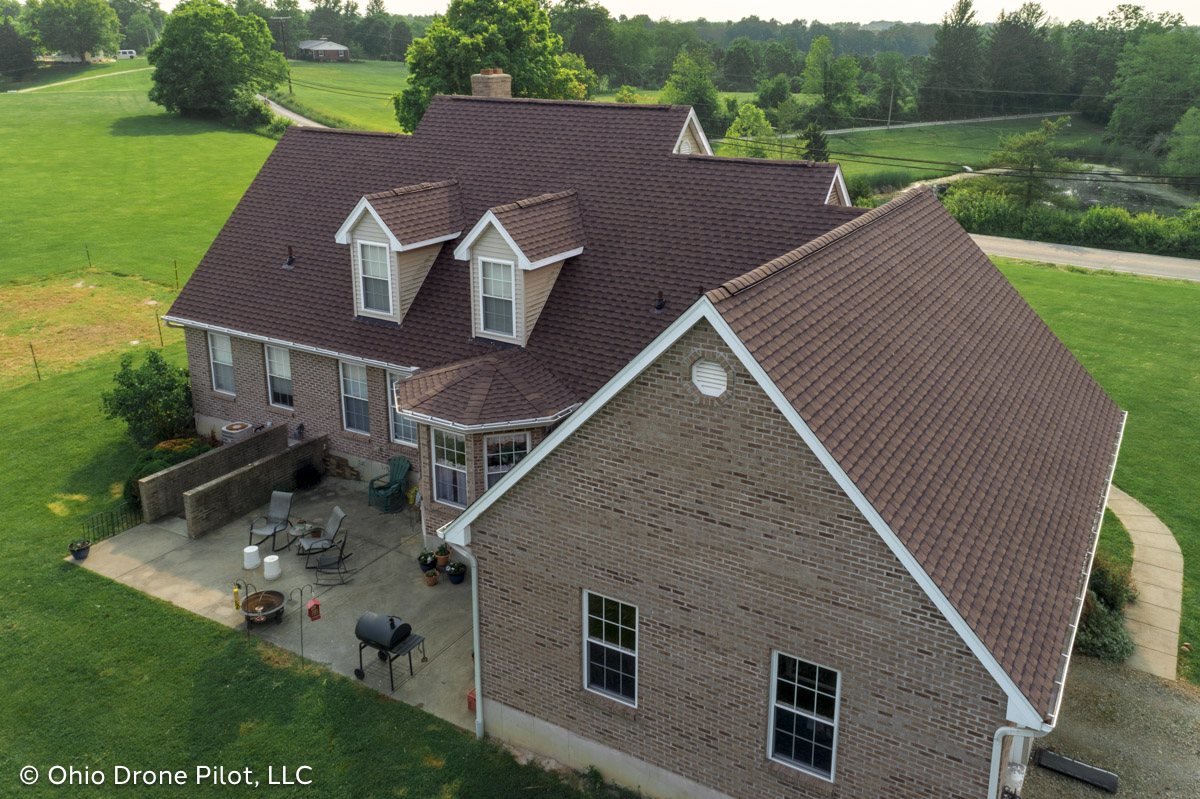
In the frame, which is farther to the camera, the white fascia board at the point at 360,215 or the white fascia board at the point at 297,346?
the white fascia board at the point at 297,346

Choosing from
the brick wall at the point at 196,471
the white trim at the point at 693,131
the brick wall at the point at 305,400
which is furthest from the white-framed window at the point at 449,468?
the white trim at the point at 693,131

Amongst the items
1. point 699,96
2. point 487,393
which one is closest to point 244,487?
point 487,393

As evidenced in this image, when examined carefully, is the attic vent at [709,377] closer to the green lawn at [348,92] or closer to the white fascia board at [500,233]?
the white fascia board at [500,233]

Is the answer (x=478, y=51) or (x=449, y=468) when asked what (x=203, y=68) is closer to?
(x=478, y=51)

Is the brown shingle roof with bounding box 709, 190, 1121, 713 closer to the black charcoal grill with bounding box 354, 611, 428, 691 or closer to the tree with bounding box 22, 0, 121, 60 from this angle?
the black charcoal grill with bounding box 354, 611, 428, 691

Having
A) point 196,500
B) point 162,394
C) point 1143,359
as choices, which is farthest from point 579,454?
point 1143,359

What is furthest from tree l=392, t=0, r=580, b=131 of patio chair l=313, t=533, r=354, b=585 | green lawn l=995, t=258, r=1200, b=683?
patio chair l=313, t=533, r=354, b=585
